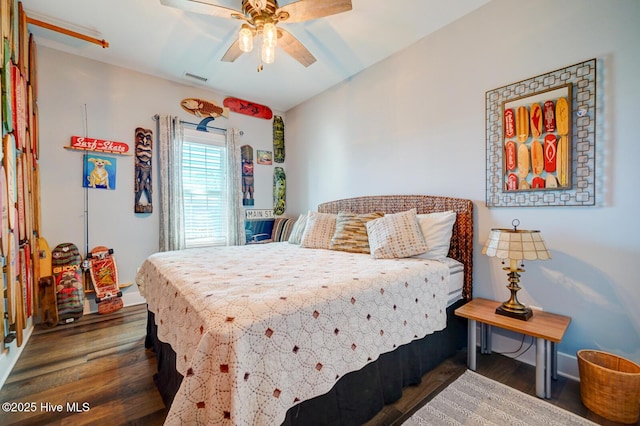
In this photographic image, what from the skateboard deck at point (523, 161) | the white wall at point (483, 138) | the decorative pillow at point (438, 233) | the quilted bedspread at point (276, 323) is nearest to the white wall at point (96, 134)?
the quilted bedspread at point (276, 323)

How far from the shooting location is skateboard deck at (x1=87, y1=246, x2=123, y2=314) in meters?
2.94

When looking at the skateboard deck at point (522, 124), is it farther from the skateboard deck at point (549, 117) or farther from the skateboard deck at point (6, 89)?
the skateboard deck at point (6, 89)

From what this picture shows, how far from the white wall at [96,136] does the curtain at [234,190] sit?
67 cm

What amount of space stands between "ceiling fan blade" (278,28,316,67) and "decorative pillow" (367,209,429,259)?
1.61 meters

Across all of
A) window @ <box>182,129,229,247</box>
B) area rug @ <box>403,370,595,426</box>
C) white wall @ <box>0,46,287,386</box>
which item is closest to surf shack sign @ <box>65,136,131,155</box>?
white wall @ <box>0,46,287,386</box>

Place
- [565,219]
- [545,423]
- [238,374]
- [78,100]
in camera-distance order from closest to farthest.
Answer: [238,374], [545,423], [565,219], [78,100]

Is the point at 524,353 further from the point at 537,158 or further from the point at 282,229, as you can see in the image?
the point at 282,229

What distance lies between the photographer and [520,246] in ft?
5.34

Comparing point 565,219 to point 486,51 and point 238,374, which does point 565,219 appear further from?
point 238,374

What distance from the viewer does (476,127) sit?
7.28 ft

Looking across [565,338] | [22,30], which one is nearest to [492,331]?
[565,338]

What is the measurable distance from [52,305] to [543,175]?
4.45 metres

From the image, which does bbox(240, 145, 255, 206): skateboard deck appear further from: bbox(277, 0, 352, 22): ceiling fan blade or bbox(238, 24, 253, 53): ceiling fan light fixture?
bbox(277, 0, 352, 22): ceiling fan blade

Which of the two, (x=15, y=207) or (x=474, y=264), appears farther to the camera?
(x=474, y=264)
